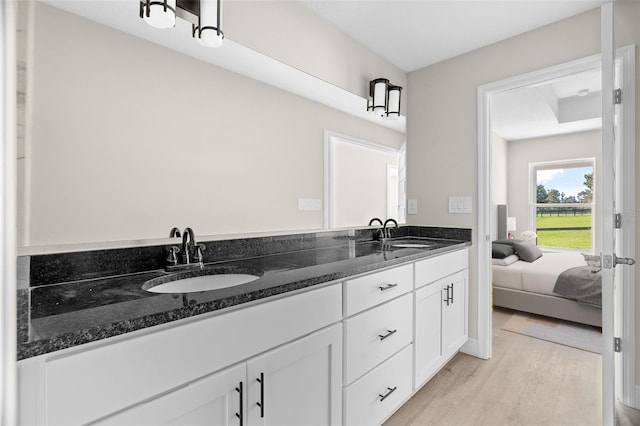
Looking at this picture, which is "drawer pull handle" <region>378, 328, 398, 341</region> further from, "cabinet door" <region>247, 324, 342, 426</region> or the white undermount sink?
the white undermount sink

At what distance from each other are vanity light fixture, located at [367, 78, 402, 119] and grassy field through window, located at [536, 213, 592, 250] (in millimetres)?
4230

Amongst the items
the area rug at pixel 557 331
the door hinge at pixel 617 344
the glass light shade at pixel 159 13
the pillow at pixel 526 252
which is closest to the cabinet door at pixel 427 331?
the door hinge at pixel 617 344

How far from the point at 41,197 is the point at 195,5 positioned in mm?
1047

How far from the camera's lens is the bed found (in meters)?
2.92

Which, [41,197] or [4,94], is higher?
[4,94]

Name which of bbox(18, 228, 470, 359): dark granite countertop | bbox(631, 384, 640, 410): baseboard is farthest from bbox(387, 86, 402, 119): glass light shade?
bbox(631, 384, 640, 410): baseboard

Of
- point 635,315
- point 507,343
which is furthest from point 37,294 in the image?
point 507,343

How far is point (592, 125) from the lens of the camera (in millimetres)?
4484

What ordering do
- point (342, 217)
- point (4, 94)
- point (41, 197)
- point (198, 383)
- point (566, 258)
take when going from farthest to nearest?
point (566, 258)
point (342, 217)
point (41, 197)
point (198, 383)
point (4, 94)

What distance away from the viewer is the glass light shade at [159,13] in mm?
1190

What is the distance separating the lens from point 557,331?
2.86 metres

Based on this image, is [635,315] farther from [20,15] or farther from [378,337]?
[20,15]

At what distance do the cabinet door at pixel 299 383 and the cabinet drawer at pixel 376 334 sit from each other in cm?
8

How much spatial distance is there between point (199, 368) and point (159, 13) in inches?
49.1
